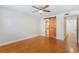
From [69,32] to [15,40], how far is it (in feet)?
3.71

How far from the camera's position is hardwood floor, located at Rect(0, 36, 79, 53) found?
1.76 meters

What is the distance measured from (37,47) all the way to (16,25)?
0.63m

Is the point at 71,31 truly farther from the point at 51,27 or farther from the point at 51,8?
the point at 51,8

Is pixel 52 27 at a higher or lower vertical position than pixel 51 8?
lower

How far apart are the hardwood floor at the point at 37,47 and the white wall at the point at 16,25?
0.41 feet

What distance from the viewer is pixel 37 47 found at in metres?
1.83

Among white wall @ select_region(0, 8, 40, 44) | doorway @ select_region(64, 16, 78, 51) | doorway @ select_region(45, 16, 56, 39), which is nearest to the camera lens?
white wall @ select_region(0, 8, 40, 44)

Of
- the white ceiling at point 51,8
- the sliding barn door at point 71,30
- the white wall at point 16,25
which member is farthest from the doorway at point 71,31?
the white wall at point 16,25

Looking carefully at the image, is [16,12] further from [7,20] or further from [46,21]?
[46,21]

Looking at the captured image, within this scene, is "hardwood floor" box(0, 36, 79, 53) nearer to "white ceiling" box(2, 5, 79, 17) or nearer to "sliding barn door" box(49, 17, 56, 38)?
"sliding barn door" box(49, 17, 56, 38)

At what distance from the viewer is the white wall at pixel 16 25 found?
167cm

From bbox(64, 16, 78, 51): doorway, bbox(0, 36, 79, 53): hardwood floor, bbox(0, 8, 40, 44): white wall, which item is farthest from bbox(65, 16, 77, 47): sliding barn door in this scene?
bbox(0, 8, 40, 44): white wall

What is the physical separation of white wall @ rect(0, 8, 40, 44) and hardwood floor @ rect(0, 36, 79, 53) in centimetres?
12

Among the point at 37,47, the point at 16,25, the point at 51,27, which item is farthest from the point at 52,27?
the point at 16,25
